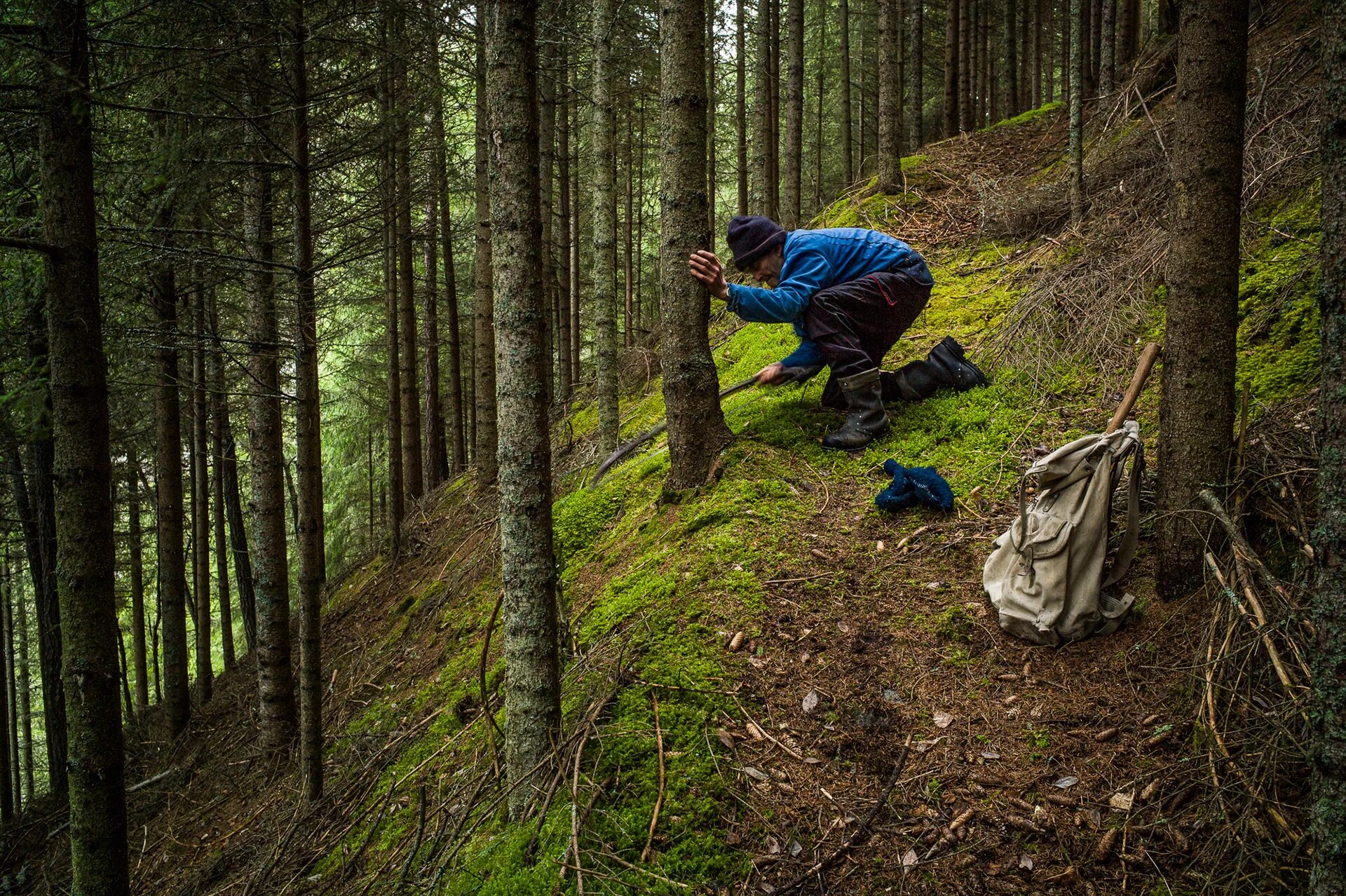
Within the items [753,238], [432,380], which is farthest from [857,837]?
[432,380]

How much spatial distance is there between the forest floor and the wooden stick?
0.01 m

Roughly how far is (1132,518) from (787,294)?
7.70 ft

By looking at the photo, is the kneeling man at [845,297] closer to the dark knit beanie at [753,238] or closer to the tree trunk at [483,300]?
the dark knit beanie at [753,238]

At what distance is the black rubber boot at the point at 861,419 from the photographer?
15.1 ft

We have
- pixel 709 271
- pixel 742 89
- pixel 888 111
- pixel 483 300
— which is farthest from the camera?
pixel 742 89

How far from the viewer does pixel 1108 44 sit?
7414 mm

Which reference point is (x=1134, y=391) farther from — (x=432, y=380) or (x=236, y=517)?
(x=236, y=517)

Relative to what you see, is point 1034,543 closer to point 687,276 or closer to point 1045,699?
point 1045,699

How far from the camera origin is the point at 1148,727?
8.52 feet

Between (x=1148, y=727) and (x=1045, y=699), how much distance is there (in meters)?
0.36

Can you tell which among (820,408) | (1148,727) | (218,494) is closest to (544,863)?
(1148,727)

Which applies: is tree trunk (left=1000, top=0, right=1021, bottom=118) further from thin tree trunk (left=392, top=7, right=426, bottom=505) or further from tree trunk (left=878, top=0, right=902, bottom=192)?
thin tree trunk (left=392, top=7, right=426, bottom=505)

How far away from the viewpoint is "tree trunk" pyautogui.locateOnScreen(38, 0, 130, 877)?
2.81 metres

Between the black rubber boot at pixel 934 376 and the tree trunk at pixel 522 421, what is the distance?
3.20 m
